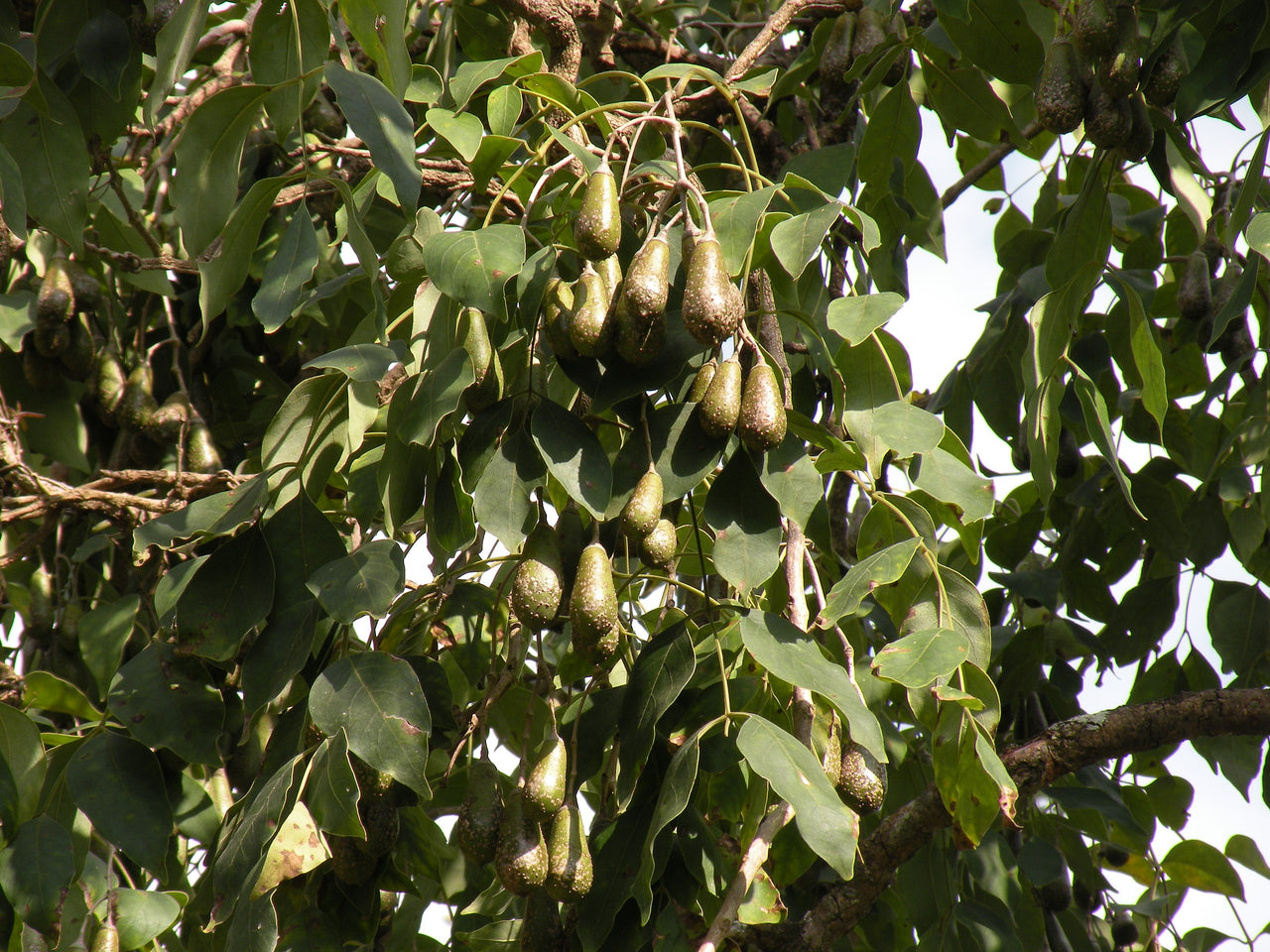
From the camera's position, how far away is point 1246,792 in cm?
172

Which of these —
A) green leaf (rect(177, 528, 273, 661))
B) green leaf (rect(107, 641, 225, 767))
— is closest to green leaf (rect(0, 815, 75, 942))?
green leaf (rect(107, 641, 225, 767))

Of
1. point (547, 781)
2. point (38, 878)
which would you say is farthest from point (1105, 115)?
point (38, 878)

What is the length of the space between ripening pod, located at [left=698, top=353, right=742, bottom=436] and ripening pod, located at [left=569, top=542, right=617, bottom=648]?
5.6 inches

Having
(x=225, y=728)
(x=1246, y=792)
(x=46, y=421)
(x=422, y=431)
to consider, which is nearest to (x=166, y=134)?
(x=46, y=421)

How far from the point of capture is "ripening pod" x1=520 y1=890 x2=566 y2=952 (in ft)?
3.83

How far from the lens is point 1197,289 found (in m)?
1.62

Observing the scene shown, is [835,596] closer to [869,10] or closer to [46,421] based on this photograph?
[869,10]

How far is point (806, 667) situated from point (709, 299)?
32 cm

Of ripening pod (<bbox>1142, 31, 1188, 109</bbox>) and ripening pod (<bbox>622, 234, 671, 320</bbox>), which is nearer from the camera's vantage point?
ripening pod (<bbox>622, 234, 671, 320</bbox>)

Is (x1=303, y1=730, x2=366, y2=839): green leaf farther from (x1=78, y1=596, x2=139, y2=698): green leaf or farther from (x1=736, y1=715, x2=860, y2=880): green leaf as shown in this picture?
(x1=78, y1=596, x2=139, y2=698): green leaf

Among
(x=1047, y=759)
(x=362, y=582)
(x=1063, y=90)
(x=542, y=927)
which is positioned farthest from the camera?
(x=1047, y=759)

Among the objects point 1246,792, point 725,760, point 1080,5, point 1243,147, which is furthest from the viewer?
point 1246,792

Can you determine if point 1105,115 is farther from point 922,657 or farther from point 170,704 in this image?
point 170,704

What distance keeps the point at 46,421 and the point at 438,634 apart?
2.64ft
